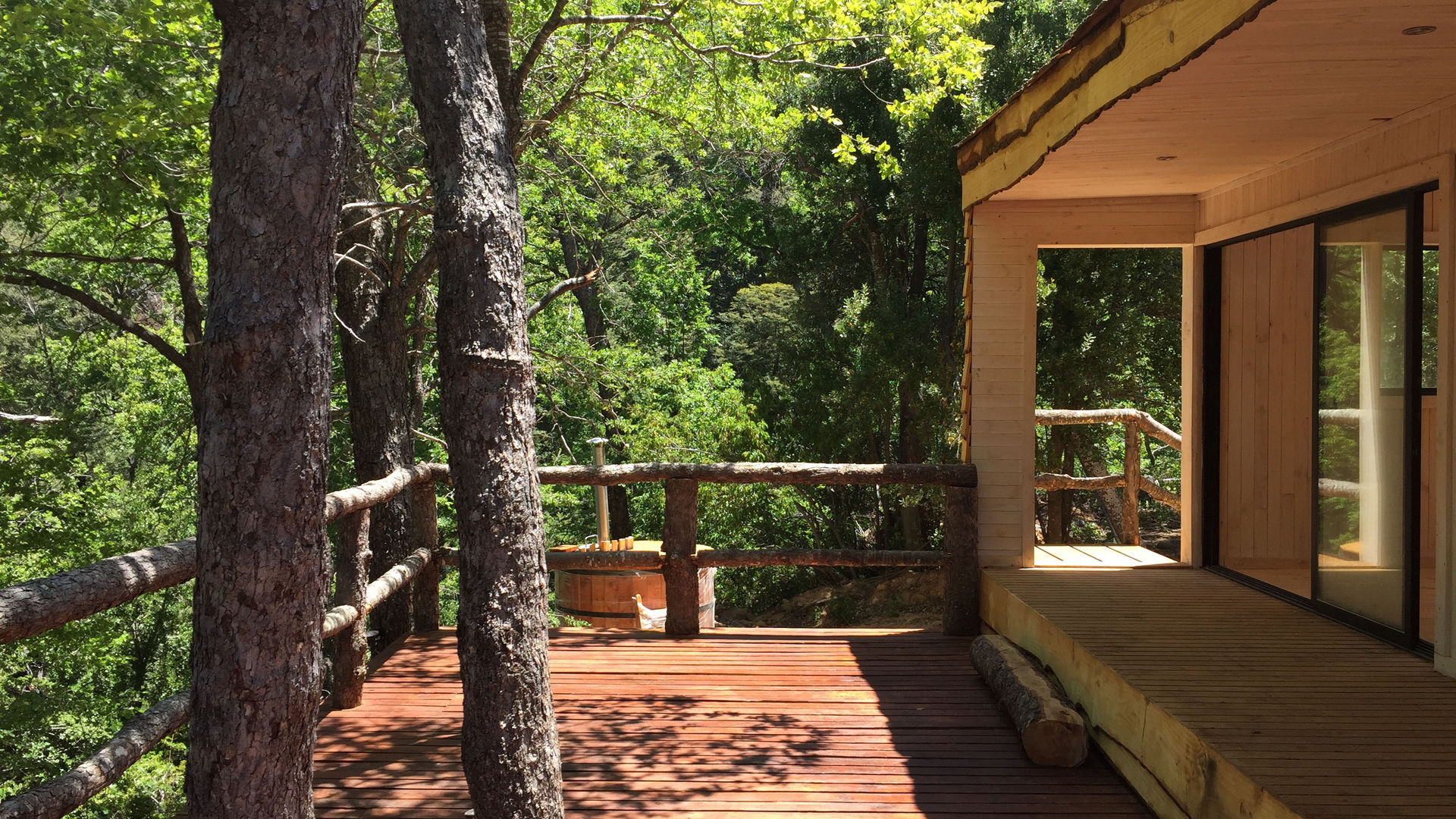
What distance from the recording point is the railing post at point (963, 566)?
676cm

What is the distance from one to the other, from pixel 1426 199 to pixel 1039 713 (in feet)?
11.7

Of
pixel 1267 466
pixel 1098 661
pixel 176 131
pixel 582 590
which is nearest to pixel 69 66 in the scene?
pixel 176 131

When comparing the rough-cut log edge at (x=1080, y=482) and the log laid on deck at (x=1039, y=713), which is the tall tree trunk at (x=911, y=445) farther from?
the log laid on deck at (x=1039, y=713)

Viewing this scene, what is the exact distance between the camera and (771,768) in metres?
4.49

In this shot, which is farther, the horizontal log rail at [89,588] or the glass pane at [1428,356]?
the glass pane at [1428,356]

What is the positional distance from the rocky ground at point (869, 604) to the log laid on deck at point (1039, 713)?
8.37 m

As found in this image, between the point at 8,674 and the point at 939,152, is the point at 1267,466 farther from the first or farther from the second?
the point at 8,674

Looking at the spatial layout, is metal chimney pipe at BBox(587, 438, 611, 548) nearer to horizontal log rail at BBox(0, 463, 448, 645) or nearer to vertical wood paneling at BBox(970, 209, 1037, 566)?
vertical wood paneling at BBox(970, 209, 1037, 566)

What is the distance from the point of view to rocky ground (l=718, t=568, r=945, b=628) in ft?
47.8

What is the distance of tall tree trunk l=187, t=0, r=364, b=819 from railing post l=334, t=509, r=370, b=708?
2555 millimetres

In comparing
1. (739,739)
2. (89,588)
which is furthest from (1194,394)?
(89,588)

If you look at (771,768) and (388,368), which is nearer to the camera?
(771,768)

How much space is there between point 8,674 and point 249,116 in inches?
605

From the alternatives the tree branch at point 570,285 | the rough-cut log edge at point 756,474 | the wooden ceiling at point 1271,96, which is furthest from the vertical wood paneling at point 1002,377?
the tree branch at point 570,285
